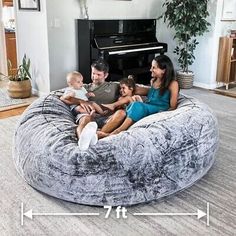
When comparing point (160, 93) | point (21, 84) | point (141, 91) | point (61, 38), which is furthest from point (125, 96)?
point (21, 84)

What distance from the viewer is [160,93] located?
293 cm

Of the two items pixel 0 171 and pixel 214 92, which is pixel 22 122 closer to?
pixel 0 171

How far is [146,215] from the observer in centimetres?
205

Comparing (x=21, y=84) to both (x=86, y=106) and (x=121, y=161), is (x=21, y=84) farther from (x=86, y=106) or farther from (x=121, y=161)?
(x=121, y=161)

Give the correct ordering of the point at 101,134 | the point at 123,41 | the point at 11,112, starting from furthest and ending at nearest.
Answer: the point at 123,41
the point at 11,112
the point at 101,134

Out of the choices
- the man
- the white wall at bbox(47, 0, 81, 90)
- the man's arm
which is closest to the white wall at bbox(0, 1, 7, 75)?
the white wall at bbox(47, 0, 81, 90)

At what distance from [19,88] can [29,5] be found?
1169 millimetres

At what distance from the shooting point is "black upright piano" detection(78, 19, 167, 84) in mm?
4641

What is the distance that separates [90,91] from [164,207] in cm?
143

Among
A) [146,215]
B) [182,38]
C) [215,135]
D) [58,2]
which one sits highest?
[58,2]

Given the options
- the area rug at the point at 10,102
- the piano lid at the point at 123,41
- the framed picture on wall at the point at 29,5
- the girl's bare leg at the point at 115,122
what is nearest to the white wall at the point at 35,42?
the framed picture on wall at the point at 29,5

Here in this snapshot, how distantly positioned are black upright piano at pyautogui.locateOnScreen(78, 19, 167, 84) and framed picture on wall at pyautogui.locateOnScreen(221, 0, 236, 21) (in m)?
1.13

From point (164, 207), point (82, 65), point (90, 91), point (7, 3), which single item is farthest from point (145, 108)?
point (7, 3)

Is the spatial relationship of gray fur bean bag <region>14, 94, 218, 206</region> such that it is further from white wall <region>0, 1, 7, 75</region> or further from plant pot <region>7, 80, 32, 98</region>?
white wall <region>0, 1, 7, 75</region>
